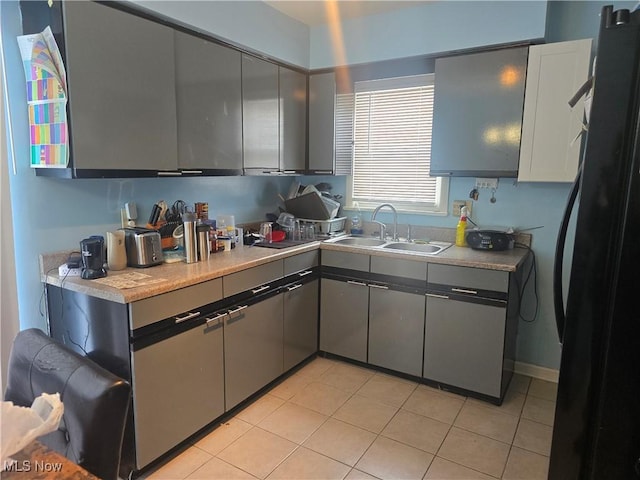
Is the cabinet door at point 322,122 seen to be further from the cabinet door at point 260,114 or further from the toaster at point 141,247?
the toaster at point 141,247

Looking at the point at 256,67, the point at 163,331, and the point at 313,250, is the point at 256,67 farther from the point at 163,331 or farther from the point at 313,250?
the point at 163,331

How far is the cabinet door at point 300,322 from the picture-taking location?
2.88 meters

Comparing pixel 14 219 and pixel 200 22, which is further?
pixel 200 22

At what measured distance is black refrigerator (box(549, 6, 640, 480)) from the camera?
43.3 inches

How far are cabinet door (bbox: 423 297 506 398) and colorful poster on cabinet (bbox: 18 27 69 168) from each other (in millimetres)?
2258

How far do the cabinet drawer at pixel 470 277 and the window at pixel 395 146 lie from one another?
745 millimetres

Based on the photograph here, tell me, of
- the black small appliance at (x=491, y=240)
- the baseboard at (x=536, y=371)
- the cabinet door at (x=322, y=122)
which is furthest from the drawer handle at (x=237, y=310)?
the baseboard at (x=536, y=371)

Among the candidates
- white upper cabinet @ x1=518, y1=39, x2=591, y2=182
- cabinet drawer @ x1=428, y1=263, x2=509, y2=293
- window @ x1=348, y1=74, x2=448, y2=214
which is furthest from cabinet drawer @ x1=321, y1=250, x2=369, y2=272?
white upper cabinet @ x1=518, y1=39, x2=591, y2=182

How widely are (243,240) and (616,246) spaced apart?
231 centimetres

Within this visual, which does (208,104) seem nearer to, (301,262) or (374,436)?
(301,262)

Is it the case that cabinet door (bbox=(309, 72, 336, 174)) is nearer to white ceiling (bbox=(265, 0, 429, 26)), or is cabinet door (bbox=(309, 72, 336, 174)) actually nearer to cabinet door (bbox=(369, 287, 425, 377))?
white ceiling (bbox=(265, 0, 429, 26))

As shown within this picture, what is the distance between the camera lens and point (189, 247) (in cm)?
237

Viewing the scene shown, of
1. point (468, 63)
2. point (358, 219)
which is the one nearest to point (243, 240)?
point (358, 219)

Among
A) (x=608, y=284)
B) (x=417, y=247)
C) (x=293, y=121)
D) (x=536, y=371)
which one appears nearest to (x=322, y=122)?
(x=293, y=121)
